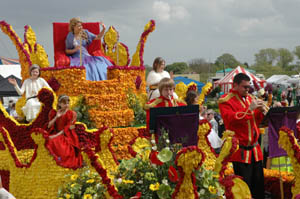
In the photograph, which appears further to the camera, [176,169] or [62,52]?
[62,52]

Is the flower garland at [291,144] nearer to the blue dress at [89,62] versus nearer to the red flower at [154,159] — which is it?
the red flower at [154,159]

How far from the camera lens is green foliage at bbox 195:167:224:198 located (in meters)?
3.35

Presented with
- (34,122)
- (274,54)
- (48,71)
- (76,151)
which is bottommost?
(76,151)

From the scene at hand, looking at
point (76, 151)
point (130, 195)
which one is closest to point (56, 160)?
point (76, 151)

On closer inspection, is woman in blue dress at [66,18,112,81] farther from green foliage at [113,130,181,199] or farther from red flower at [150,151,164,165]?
red flower at [150,151,164,165]

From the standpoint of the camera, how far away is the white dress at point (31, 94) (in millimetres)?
7309

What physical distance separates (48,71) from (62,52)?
1.05 meters

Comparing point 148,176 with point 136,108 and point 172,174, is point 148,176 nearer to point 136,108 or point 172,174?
point 172,174

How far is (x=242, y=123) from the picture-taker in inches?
179

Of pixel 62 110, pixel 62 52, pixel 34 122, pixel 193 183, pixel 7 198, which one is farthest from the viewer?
pixel 62 52

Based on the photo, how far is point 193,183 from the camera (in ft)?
10.5

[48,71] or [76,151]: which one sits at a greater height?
[48,71]

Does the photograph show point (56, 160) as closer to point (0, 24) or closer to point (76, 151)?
point (76, 151)

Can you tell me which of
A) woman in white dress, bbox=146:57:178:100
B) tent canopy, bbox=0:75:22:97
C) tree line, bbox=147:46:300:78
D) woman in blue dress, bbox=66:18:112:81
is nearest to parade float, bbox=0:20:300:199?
woman in blue dress, bbox=66:18:112:81
